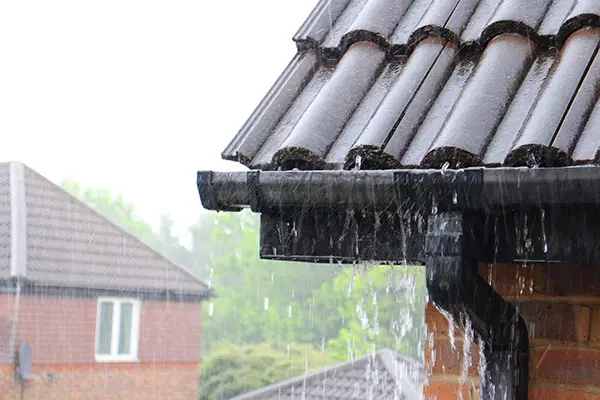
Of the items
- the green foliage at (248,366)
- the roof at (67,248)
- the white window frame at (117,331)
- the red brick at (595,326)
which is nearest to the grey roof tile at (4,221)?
the roof at (67,248)

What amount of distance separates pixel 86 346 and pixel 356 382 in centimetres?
934

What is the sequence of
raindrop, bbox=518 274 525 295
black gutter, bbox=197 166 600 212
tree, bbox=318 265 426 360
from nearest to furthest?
black gutter, bbox=197 166 600 212 → raindrop, bbox=518 274 525 295 → tree, bbox=318 265 426 360

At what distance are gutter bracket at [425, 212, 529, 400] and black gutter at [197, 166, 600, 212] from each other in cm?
7

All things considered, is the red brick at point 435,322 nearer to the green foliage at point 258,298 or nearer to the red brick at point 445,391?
the red brick at point 445,391

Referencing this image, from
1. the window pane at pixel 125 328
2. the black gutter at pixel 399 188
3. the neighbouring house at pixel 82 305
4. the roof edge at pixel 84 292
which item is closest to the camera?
the black gutter at pixel 399 188

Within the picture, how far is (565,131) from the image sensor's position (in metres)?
1.79

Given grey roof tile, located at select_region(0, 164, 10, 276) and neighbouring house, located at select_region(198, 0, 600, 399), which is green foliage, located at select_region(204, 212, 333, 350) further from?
neighbouring house, located at select_region(198, 0, 600, 399)

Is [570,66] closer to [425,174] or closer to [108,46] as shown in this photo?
[425,174]

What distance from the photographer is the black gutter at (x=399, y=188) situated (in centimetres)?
173

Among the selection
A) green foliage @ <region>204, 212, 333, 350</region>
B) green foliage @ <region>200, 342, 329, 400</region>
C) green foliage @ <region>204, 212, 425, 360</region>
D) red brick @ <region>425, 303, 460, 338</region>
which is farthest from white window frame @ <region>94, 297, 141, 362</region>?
green foliage @ <region>204, 212, 333, 350</region>

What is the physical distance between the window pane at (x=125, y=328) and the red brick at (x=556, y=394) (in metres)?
17.2

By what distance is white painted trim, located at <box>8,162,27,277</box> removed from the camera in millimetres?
17031

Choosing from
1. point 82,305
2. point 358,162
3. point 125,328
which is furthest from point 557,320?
point 125,328

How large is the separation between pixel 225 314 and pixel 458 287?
44130mm
